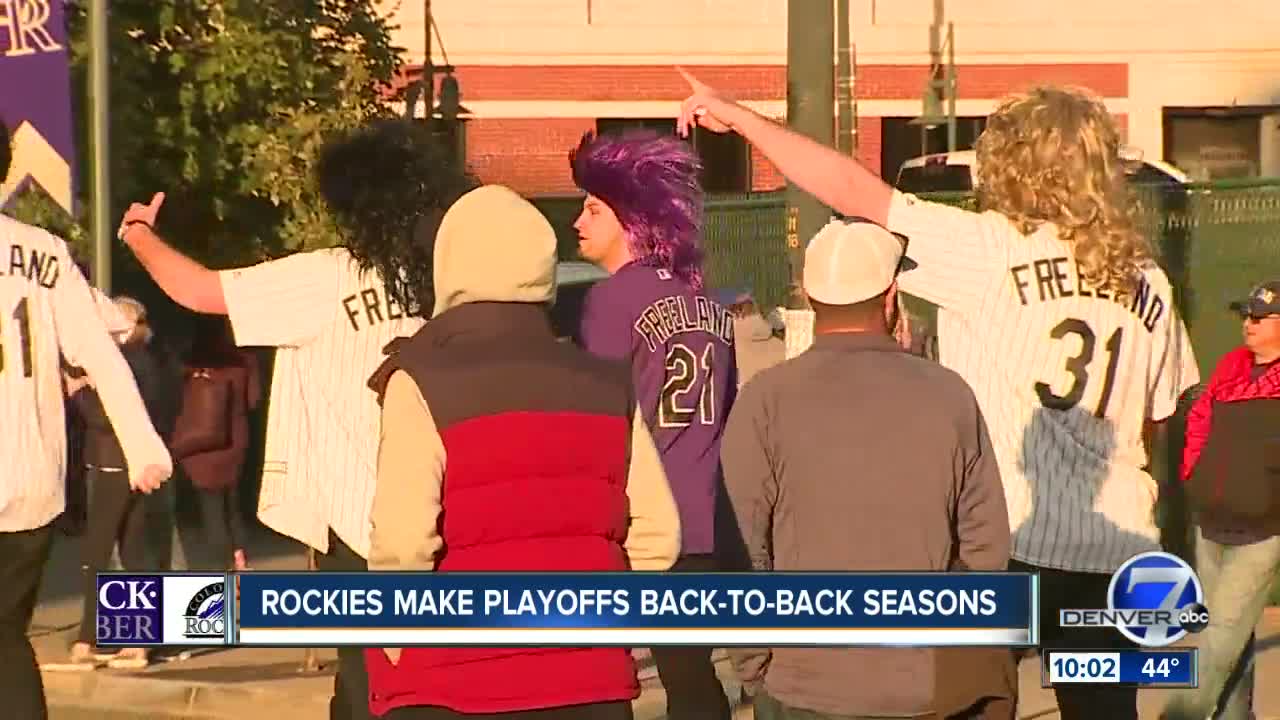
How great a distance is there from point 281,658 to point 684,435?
17.8ft

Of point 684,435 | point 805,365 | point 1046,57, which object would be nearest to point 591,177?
point 684,435

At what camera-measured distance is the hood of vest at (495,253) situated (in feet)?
16.4

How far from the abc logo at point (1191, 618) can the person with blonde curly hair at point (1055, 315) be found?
109 cm

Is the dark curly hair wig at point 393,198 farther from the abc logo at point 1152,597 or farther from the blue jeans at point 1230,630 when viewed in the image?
the blue jeans at point 1230,630

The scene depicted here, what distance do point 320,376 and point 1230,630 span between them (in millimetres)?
3401

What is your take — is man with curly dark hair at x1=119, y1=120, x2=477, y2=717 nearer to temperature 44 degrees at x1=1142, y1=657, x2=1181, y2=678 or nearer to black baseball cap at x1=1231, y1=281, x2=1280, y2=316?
temperature 44 degrees at x1=1142, y1=657, x2=1181, y2=678

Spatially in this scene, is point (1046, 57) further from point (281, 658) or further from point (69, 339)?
point (69, 339)

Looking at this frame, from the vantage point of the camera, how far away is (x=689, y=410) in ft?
24.2

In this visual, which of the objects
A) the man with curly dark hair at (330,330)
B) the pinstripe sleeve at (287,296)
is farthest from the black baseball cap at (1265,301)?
the pinstripe sleeve at (287,296)

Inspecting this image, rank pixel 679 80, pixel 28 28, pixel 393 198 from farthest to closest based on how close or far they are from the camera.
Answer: pixel 679 80 < pixel 28 28 < pixel 393 198

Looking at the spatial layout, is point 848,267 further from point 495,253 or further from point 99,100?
point 99,100

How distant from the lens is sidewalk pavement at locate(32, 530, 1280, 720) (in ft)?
35.1

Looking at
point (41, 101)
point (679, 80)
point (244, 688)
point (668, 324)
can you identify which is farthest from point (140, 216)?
point (679, 80)

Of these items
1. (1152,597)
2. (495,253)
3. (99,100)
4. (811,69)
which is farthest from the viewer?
(99,100)
